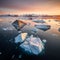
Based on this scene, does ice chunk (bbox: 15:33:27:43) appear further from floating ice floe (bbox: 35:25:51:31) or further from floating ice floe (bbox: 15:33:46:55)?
floating ice floe (bbox: 35:25:51:31)

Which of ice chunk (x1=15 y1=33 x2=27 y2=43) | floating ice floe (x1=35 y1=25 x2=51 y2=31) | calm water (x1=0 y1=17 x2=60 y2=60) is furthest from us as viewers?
floating ice floe (x1=35 y1=25 x2=51 y2=31)

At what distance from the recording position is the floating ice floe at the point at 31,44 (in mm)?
1200

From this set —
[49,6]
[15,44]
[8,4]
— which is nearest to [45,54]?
[15,44]

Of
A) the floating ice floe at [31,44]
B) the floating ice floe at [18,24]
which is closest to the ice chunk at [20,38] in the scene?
the floating ice floe at [31,44]

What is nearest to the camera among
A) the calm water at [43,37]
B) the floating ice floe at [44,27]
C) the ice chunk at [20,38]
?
the calm water at [43,37]

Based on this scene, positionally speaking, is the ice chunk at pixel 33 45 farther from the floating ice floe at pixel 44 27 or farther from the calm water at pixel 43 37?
the floating ice floe at pixel 44 27

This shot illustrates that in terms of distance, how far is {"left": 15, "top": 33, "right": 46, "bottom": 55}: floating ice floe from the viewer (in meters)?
1.20

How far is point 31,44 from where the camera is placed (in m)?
1.24

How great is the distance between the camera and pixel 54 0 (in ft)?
5.26

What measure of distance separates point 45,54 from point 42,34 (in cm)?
28

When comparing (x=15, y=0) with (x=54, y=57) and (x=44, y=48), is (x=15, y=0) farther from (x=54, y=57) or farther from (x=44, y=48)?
(x=54, y=57)

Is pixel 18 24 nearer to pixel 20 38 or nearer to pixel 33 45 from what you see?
pixel 20 38

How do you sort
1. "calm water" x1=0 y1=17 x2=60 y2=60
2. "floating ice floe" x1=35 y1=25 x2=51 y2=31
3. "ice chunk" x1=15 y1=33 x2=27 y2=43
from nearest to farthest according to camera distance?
"calm water" x1=0 y1=17 x2=60 y2=60 → "ice chunk" x1=15 y1=33 x2=27 y2=43 → "floating ice floe" x1=35 y1=25 x2=51 y2=31

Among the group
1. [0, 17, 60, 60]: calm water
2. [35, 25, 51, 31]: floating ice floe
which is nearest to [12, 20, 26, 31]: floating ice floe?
[0, 17, 60, 60]: calm water
